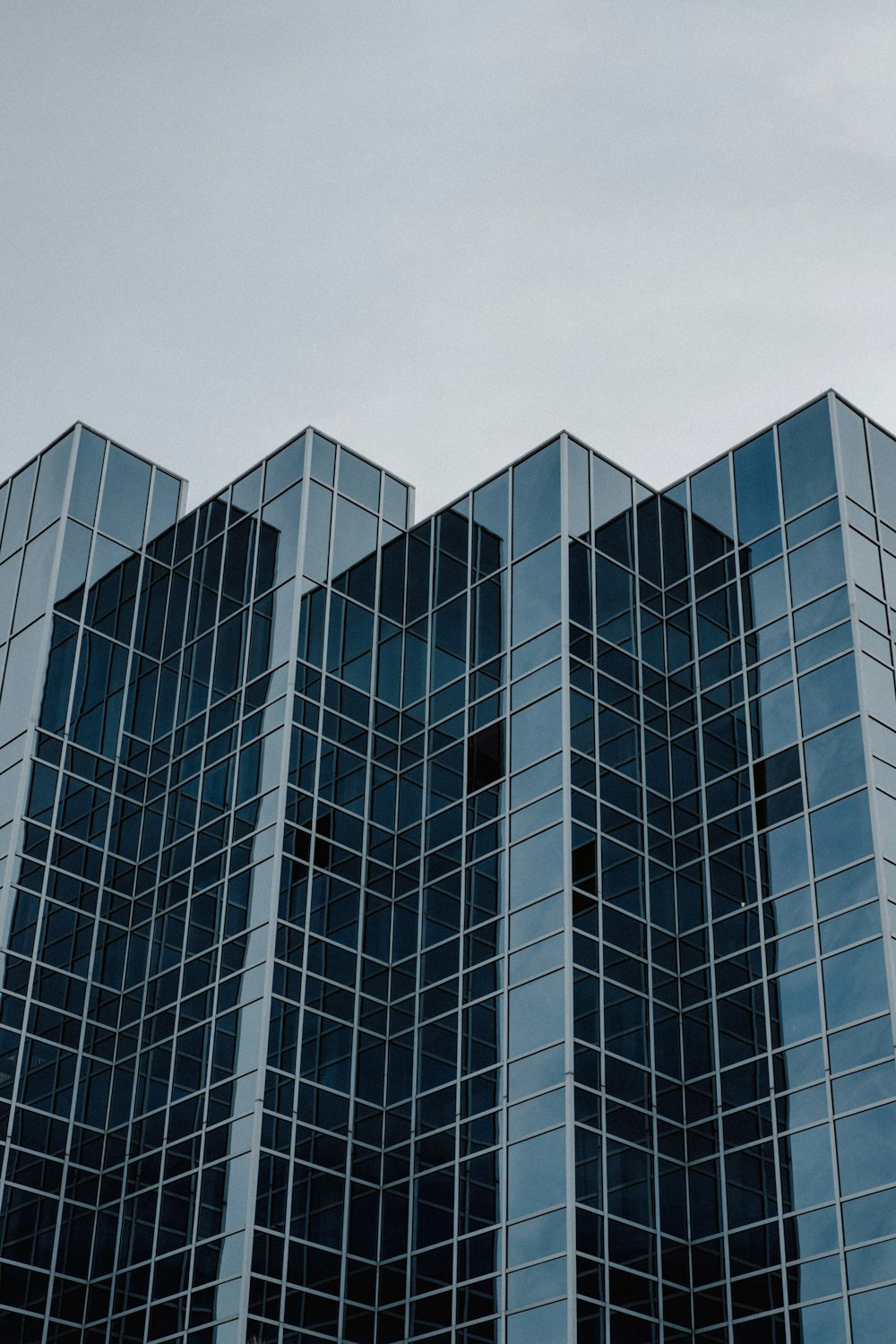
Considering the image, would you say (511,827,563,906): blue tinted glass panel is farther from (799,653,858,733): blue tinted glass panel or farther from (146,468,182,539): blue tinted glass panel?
(146,468,182,539): blue tinted glass panel

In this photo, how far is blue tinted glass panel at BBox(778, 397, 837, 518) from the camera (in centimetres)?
4691

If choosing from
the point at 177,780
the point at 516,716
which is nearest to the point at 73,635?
the point at 177,780

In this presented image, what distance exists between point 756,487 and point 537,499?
251 inches

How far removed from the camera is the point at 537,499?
50562 mm

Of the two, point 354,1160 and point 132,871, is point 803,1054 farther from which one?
point 132,871

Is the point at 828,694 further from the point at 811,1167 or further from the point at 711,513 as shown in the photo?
the point at 811,1167

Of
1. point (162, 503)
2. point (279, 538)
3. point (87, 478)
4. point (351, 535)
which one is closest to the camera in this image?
point (279, 538)

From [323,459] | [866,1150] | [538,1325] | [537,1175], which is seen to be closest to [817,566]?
[866,1150]

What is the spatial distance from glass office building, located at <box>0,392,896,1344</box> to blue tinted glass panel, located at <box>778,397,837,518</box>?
0.12 metres

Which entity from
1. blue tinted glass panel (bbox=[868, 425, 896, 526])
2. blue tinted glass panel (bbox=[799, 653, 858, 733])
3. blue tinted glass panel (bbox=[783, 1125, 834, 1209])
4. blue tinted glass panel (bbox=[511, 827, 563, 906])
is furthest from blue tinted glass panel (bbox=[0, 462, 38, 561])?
blue tinted glass panel (bbox=[783, 1125, 834, 1209])

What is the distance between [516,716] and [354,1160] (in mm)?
12432

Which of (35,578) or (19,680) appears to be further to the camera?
(35,578)

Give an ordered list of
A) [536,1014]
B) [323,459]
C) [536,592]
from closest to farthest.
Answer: [536,1014] → [536,592] → [323,459]

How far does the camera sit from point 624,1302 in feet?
125
